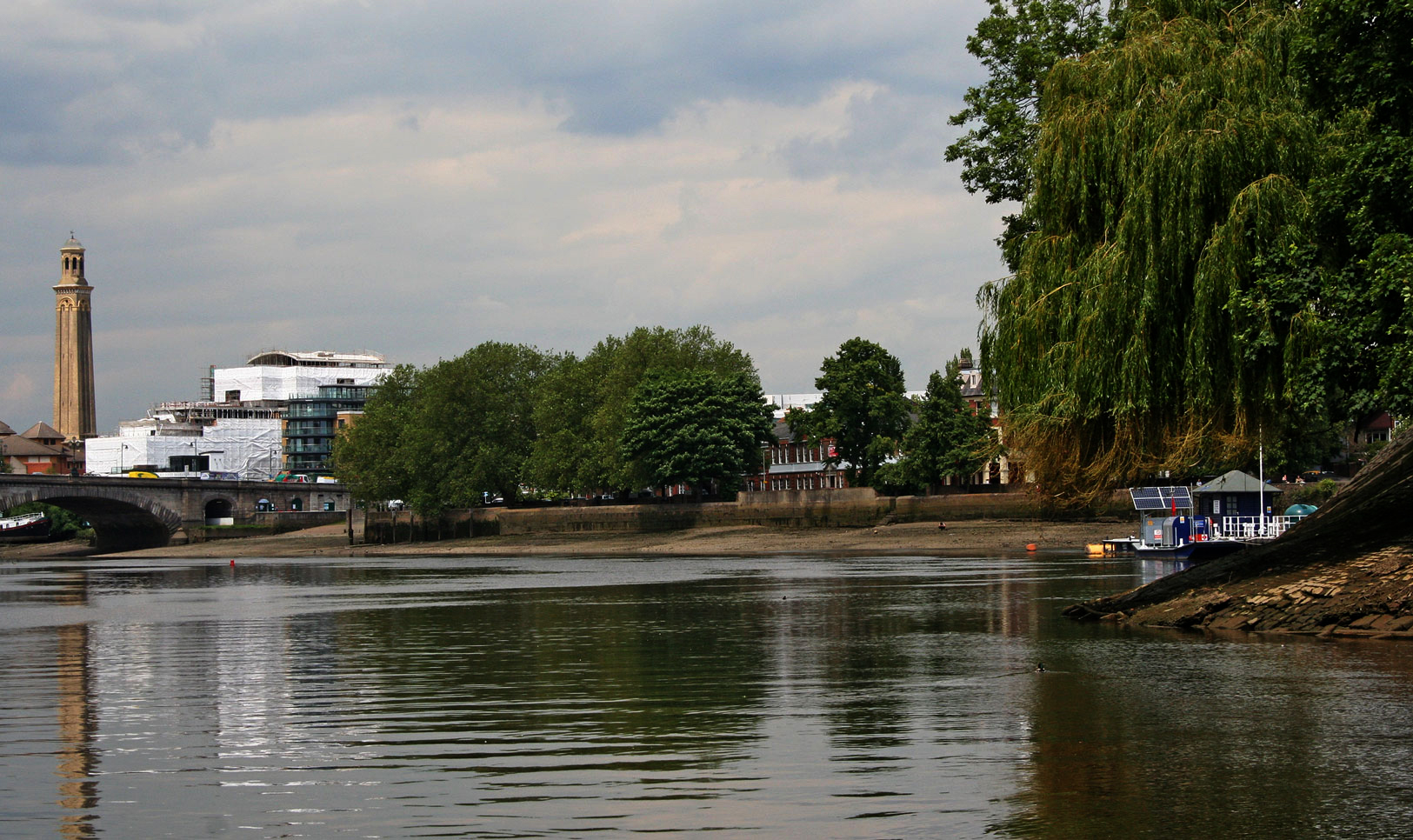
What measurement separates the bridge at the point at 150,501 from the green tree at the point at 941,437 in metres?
85.2

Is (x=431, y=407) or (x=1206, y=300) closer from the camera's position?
(x=1206, y=300)

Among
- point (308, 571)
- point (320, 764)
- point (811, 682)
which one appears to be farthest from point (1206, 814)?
point (308, 571)

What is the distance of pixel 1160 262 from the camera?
83.8 feet

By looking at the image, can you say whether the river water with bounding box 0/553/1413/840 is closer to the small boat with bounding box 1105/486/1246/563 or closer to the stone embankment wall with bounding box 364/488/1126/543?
the small boat with bounding box 1105/486/1246/563

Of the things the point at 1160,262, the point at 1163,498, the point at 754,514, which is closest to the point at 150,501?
the point at 754,514

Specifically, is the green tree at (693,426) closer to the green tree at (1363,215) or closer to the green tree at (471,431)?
the green tree at (471,431)

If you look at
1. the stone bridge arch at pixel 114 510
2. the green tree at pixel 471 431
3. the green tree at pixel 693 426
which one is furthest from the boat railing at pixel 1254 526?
the stone bridge arch at pixel 114 510

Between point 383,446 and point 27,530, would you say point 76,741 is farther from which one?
point 27,530

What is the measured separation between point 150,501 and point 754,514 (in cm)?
7556

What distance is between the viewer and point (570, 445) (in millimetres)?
127812

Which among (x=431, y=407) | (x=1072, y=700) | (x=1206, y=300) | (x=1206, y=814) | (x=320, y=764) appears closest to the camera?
(x=1206, y=814)

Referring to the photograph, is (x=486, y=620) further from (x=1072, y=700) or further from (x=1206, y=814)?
(x=1206, y=814)

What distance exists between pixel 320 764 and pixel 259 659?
1264cm

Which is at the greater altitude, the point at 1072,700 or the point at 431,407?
the point at 431,407
